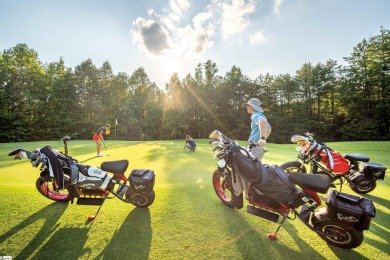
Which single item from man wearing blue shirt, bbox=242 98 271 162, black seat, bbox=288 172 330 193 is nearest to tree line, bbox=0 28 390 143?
man wearing blue shirt, bbox=242 98 271 162

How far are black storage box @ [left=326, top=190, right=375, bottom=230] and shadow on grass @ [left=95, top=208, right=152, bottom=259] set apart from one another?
2.49 m

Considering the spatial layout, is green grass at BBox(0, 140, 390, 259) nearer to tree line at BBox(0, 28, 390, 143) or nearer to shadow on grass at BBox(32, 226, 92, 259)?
shadow on grass at BBox(32, 226, 92, 259)

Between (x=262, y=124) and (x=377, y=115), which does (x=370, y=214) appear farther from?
(x=377, y=115)

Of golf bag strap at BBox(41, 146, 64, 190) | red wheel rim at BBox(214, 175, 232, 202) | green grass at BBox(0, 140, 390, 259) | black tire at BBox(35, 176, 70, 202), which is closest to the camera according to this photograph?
green grass at BBox(0, 140, 390, 259)

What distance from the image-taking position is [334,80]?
130 feet

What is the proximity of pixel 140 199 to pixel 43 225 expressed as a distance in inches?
60.8

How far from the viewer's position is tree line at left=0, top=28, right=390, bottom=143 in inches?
1261

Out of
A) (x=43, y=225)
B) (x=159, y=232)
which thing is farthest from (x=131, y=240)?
(x=43, y=225)

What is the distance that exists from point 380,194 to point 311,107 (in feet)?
139

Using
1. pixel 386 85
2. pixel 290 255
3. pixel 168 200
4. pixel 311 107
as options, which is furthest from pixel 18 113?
pixel 386 85

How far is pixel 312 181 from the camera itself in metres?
2.82

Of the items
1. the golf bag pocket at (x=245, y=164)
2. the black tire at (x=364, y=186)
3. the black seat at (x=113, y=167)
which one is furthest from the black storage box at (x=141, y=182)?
the black tire at (x=364, y=186)

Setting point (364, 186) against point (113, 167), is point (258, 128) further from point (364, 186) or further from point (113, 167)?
point (113, 167)

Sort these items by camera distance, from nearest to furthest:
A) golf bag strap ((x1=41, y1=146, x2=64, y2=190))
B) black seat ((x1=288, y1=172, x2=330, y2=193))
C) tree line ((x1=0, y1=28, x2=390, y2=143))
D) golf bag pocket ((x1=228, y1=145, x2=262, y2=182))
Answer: black seat ((x1=288, y1=172, x2=330, y2=193)), golf bag pocket ((x1=228, y1=145, x2=262, y2=182)), golf bag strap ((x1=41, y1=146, x2=64, y2=190)), tree line ((x1=0, y1=28, x2=390, y2=143))
